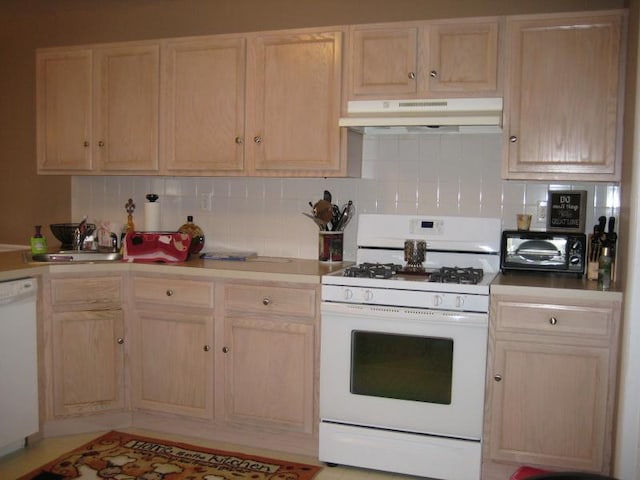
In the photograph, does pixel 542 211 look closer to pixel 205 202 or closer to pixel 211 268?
pixel 211 268

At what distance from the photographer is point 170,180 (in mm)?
3719

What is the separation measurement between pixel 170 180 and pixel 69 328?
3.65ft

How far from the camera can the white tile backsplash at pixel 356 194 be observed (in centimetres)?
311

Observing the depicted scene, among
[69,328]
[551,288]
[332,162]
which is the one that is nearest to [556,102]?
[551,288]

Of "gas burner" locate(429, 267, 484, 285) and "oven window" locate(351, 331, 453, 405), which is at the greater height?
"gas burner" locate(429, 267, 484, 285)

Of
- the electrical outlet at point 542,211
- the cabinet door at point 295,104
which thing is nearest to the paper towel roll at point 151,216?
the cabinet door at point 295,104

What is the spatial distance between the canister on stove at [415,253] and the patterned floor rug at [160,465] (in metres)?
1.08

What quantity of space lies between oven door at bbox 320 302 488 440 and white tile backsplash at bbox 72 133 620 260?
0.76 m

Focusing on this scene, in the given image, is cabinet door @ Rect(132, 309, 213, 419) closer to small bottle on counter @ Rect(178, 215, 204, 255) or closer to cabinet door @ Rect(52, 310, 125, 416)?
cabinet door @ Rect(52, 310, 125, 416)

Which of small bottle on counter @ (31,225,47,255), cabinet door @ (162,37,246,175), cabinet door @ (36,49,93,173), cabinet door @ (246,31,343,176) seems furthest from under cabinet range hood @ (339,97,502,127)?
small bottle on counter @ (31,225,47,255)

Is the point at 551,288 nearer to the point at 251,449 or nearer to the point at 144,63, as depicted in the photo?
the point at 251,449

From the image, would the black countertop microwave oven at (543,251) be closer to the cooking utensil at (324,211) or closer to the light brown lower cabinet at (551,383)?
the light brown lower cabinet at (551,383)

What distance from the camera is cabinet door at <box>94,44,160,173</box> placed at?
3.34 m

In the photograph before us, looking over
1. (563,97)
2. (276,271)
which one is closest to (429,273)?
(276,271)
